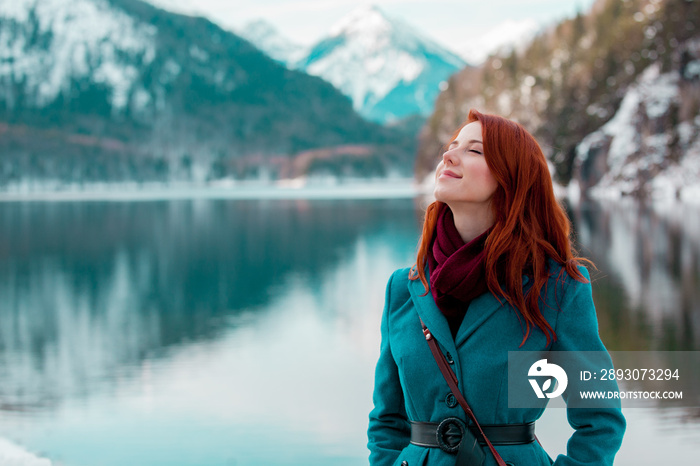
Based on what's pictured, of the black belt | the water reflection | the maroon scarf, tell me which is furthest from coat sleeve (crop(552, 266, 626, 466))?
the water reflection

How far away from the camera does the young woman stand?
2.32 metres

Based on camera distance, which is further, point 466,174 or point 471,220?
point 471,220

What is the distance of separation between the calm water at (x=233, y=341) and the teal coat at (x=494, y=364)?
9.24ft

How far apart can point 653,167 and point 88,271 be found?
45.9 metres

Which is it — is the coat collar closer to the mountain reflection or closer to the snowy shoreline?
the snowy shoreline

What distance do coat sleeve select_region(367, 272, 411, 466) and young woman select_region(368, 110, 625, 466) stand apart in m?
0.08

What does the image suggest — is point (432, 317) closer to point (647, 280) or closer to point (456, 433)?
point (456, 433)

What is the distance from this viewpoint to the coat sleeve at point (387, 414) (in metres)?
2.59

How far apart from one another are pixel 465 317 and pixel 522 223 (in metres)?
0.34

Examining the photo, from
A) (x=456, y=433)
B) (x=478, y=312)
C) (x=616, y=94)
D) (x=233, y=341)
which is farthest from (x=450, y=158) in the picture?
(x=616, y=94)

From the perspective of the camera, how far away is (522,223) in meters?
2.40

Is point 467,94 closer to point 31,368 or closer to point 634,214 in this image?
point 634,214

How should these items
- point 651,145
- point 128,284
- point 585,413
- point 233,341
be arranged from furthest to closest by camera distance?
point 651,145 < point 128,284 < point 233,341 < point 585,413

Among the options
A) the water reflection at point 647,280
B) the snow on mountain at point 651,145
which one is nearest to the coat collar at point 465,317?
the water reflection at point 647,280
